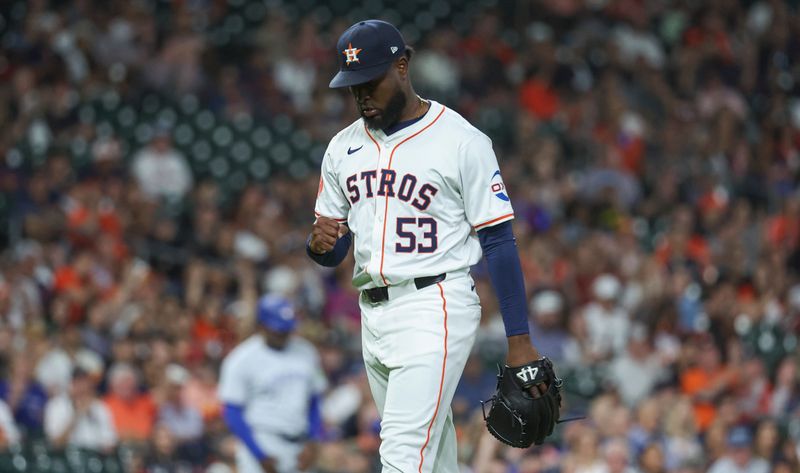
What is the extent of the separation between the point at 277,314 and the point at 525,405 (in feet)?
11.8

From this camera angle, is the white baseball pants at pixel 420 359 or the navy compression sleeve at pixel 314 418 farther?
the navy compression sleeve at pixel 314 418

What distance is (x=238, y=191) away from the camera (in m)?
11.8

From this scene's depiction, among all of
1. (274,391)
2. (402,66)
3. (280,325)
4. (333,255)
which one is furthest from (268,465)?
(402,66)

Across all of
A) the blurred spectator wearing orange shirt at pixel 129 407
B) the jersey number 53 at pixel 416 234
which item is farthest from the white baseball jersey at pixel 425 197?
the blurred spectator wearing orange shirt at pixel 129 407

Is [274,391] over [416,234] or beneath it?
Result: beneath

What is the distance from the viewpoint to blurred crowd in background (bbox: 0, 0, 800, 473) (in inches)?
347

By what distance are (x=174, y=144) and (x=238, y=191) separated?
0.80 meters

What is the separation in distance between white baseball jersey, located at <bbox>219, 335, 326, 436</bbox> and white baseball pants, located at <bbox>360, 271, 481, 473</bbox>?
334 centimetres

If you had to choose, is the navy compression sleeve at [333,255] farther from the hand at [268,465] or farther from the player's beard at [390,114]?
the hand at [268,465]

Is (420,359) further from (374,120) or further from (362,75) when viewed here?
(362,75)

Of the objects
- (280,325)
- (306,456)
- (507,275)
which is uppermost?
(507,275)

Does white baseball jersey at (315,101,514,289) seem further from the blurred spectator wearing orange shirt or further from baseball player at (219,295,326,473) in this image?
the blurred spectator wearing orange shirt

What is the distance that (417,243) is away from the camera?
170 inches

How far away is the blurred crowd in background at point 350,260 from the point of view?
28.9 ft
